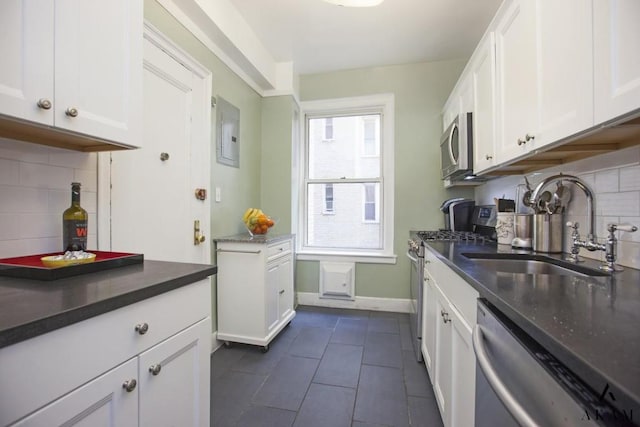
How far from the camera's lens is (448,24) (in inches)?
100

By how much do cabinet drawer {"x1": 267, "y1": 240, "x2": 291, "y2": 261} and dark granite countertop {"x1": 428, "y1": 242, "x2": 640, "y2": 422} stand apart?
160 centimetres

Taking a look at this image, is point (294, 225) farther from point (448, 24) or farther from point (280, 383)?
point (448, 24)

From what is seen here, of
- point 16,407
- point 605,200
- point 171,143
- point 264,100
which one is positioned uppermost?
point 264,100

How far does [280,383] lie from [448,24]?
319 centimetres

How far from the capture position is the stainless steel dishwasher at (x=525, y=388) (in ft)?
1.39

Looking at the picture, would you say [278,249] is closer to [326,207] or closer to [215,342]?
[215,342]

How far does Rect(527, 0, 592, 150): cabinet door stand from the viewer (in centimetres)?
95

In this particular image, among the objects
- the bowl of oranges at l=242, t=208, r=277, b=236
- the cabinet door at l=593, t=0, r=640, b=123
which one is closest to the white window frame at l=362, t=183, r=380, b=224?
the bowl of oranges at l=242, t=208, r=277, b=236

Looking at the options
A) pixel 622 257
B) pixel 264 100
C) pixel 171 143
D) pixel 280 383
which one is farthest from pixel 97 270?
pixel 264 100

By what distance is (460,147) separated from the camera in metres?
2.22

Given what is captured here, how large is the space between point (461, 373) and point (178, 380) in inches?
40.9

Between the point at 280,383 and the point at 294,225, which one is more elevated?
the point at 294,225

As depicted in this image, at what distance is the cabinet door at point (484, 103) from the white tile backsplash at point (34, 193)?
221 centimetres

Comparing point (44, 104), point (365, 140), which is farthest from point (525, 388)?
point (365, 140)
